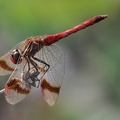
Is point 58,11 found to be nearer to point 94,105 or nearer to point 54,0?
point 54,0

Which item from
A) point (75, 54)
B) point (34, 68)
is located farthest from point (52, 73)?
point (75, 54)

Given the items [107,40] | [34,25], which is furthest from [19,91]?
[107,40]

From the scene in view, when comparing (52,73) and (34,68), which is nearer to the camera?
(34,68)

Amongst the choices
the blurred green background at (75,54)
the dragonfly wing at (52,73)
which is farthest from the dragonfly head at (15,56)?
the blurred green background at (75,54)

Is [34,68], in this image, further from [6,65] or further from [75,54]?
[75,54]

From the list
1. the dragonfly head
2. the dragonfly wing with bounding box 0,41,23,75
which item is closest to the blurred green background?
the dragonfly wing with bounding box 0,41,23,75

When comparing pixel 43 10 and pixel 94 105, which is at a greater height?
pixel 43 10

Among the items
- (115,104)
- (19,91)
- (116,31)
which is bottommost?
(115,104)

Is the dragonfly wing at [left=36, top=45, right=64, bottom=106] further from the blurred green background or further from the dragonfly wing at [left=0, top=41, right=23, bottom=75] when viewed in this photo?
the blurred green background
